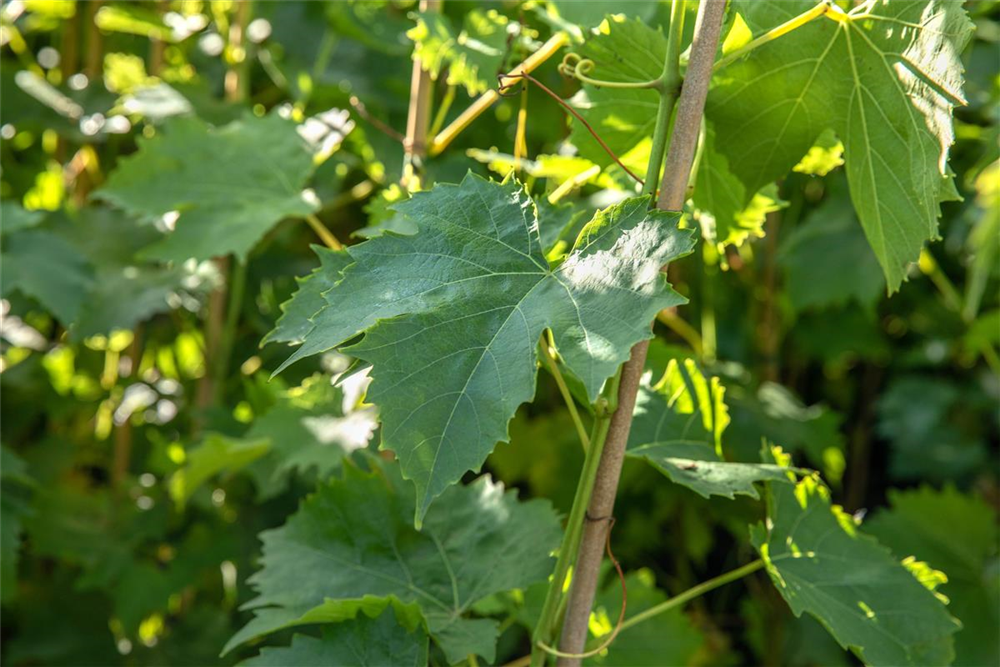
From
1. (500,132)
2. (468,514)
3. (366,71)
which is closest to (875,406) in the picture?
(500,132)

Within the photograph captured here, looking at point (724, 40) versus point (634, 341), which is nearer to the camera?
point (634, 341)

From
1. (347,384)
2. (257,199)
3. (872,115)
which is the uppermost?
(872,115)

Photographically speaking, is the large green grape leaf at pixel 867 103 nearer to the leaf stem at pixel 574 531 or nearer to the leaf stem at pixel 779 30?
the leaf stem at pixel 779 30

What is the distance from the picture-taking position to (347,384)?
119cm

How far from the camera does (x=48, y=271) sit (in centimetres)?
126

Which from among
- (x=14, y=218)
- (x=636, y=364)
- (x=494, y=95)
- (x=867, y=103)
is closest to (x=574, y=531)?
(x=636, y=364)

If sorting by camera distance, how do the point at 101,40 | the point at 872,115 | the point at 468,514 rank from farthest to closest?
1. the point at 101,40
2. the point at 468,514
3. the point at 872,115

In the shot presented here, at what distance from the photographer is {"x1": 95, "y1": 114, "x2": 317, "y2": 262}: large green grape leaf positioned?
118 centimetres

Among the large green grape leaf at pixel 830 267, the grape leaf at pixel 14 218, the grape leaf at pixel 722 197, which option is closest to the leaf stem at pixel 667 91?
the grape leaf at pixel 722 197

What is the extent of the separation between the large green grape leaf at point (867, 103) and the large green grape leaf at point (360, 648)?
1.51ft

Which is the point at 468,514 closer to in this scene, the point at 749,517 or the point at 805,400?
the point at 749,517

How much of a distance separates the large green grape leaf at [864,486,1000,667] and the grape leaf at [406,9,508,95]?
83cm

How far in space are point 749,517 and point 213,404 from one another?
3.01 ft

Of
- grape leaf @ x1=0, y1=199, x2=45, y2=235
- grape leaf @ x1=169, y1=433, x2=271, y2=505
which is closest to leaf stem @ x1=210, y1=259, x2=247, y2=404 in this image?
grape leaf @ x1=169, y1=433, x2=271, y2=505
